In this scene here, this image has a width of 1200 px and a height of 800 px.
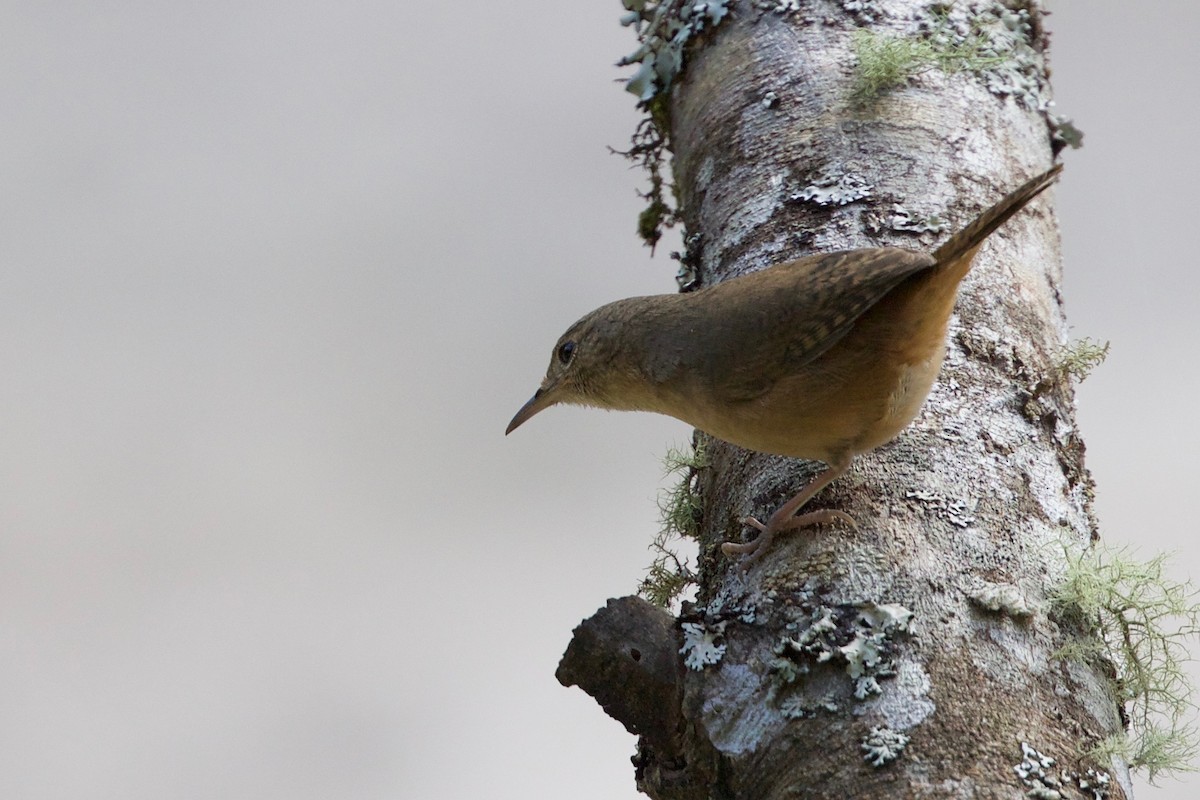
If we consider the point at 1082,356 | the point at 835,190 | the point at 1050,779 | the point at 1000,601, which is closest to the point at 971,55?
the point at 835,190

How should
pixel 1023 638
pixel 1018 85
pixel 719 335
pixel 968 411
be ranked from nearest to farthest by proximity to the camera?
1. pixel 1023 638
2. pixel 968 411
3. pixel 719 335
4. pixel 1018 85

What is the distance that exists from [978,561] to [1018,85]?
5.75 ft

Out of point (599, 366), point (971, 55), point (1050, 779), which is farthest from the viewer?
point (599, 366)

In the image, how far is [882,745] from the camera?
6.34ft

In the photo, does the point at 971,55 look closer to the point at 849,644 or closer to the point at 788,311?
the point at 788,311

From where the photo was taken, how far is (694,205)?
3.46 metres

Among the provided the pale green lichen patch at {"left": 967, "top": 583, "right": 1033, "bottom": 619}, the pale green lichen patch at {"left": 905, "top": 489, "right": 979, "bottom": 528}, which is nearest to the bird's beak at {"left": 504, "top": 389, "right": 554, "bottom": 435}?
the pale green lichen patch at {"left": 905, "top": 489, "right": 979, "bottom": 528}

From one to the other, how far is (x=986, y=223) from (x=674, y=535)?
1314mm

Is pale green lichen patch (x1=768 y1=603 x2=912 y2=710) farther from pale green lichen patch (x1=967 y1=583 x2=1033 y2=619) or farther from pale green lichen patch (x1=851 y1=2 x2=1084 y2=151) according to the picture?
pale green lichen patch (x1=851 y1=2 x2=1084 y2=151)

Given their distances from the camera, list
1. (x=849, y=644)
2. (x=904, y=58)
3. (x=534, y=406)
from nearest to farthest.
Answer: (x=849, y=644) < (x=904, y=58) < (x=534, y=406)

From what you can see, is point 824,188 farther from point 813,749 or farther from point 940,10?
point 813,749

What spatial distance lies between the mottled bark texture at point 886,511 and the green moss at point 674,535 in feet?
0.28

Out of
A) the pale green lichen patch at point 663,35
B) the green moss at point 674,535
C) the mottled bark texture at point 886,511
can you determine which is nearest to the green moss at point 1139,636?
the mottled bark texture at point 886,511

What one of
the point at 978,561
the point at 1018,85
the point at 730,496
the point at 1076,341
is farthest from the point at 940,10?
the point at 978,561
